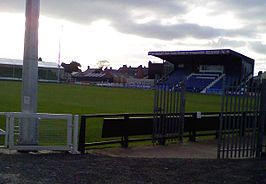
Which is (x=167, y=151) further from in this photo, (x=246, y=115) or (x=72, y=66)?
(x=72, y=66)

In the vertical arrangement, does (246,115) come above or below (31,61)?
below

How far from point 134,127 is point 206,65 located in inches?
3193

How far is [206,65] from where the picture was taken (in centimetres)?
9281

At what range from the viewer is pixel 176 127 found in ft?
46.7

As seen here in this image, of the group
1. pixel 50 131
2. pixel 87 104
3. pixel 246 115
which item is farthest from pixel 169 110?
pixel 87 104

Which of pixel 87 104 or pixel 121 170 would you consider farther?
pixel 87 104

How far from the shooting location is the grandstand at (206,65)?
260 feet

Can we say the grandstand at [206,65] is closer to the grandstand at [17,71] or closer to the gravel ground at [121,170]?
the grandstand at [17,71]

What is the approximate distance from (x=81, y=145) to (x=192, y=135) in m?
4.78

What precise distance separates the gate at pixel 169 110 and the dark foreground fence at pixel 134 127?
8 cm

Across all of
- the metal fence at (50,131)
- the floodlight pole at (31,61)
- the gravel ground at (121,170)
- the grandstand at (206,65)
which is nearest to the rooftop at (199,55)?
the grandstand at (206,65)

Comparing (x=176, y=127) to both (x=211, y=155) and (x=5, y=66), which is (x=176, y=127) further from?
(x=5, y=66)

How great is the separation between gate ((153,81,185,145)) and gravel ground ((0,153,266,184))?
3452mm

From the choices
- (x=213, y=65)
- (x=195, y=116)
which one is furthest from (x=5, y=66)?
(x=195, y=116)
